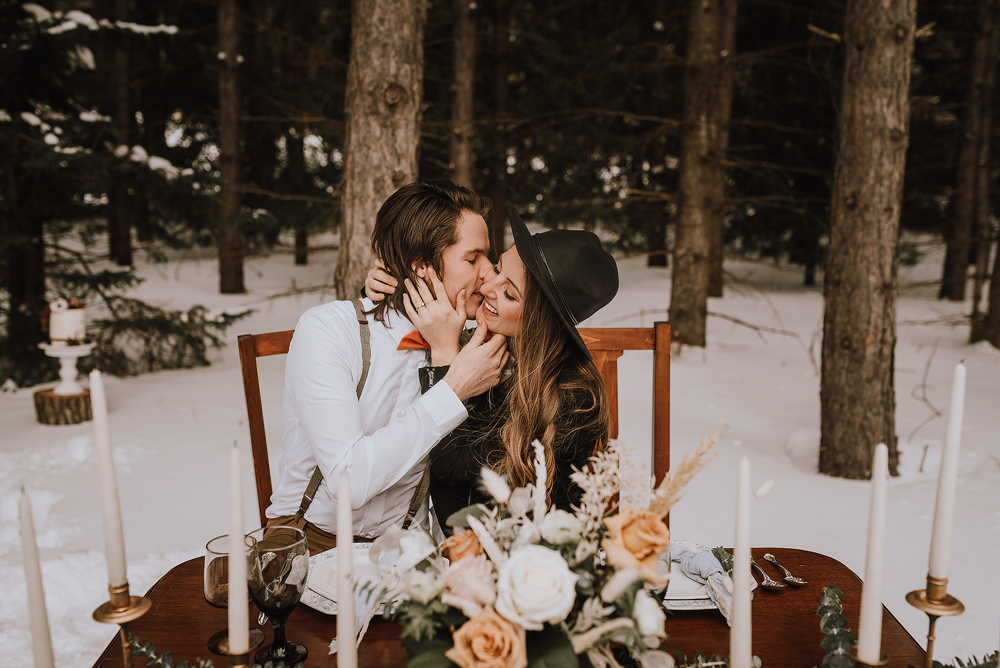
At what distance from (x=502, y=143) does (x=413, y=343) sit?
8.13 meters

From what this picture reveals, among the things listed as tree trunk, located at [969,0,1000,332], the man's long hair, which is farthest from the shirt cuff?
tree trunk, located at [969,0,1000,332]

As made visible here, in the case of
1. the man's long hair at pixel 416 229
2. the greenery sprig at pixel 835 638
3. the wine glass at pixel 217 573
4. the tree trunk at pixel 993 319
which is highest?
the man's long hair at pixel 416 229

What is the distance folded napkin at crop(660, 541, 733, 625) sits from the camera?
131 centimetres

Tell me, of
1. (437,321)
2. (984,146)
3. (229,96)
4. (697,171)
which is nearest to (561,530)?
(437,321)

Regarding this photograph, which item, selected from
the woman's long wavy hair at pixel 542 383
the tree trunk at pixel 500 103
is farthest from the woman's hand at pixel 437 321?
the tree trunk at pixel 500 103

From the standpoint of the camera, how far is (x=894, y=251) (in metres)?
3.72

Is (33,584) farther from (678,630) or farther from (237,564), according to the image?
(678,630)

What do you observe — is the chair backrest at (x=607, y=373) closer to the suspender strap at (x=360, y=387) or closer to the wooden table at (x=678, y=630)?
the suspender strap at (x=360, y=387)

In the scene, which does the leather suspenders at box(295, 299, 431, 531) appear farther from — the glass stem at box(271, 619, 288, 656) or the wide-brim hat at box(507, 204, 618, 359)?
the glass stem at box(271, 619, 288, 656)

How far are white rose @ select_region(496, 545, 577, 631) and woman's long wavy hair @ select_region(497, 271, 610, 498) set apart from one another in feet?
3.11

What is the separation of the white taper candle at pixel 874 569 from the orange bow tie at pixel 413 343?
1.46 meters

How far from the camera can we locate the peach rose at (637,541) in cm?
84

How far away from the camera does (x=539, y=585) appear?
0.79 meters

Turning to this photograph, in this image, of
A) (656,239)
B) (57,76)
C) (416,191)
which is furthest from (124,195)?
(656,239)
